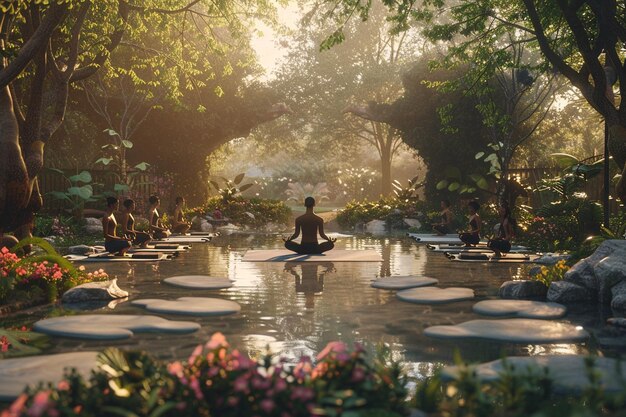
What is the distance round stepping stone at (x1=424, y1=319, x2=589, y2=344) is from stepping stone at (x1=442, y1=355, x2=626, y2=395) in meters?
1.04

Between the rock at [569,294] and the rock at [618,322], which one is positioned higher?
the rock at [569,294]

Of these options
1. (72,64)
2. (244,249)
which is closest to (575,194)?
(244,249)

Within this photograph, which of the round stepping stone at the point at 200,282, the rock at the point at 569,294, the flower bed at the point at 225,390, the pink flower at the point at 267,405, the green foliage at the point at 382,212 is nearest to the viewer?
the pink flower at the point at 267,405

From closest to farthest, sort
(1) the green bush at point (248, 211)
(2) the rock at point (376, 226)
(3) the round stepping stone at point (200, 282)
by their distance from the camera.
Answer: (3) the round stepping stone at point (200, 282) → (2) the rock at point (376, 226) → (1) the green bush at point (248, 211)

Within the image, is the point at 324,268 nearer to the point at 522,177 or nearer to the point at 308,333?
the point at 308,333

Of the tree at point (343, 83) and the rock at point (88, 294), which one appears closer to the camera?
the rock at point (88, 294)

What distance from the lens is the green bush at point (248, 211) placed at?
34.4 metres

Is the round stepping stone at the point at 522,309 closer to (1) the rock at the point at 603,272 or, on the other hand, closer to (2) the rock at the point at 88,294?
(1) the rock at the point at 603,272

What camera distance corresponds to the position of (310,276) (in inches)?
587

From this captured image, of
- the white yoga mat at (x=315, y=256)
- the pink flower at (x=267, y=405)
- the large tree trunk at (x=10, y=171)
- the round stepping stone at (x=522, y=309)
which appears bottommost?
the round stepping stone at (x=522, y=309)

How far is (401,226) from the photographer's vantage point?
34688 millimetres

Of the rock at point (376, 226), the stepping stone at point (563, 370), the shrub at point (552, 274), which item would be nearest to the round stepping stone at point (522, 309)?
the shrub at point (552, 274)

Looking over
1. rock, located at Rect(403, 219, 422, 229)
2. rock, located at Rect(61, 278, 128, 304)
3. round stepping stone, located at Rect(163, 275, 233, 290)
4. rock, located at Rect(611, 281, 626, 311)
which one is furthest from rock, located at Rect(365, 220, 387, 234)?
rock, located at Rect(61, 278, 128, 304)

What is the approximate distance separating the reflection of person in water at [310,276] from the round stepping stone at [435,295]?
1.46m
